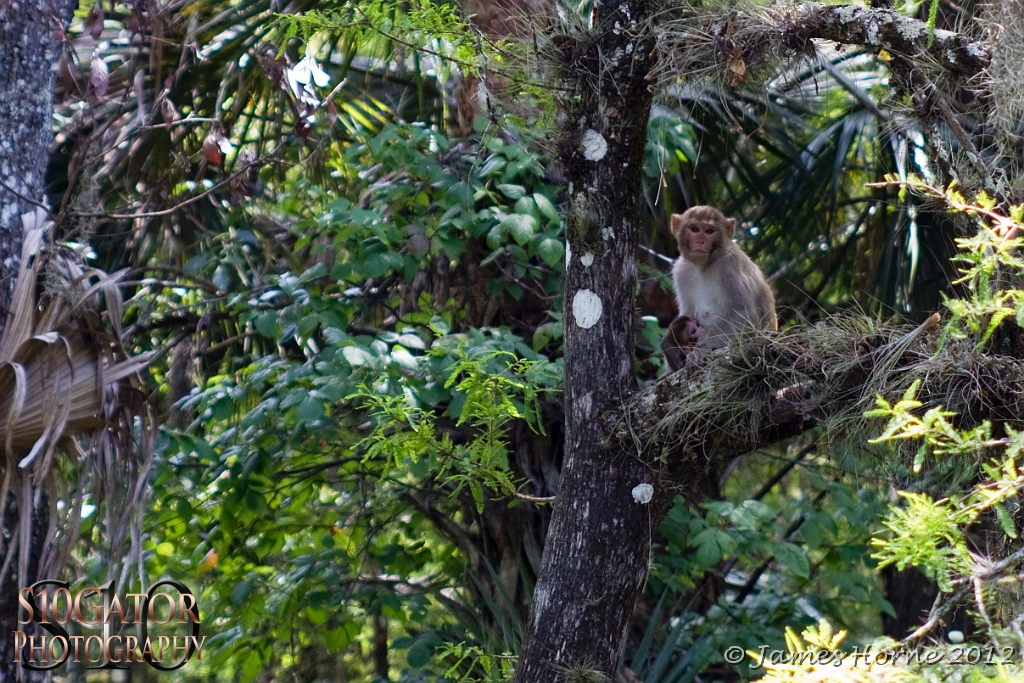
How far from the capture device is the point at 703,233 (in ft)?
14.0

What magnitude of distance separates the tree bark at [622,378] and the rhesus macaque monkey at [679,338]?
100 centimetres

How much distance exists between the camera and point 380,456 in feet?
14.6

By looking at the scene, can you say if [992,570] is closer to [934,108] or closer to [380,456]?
[934,108]

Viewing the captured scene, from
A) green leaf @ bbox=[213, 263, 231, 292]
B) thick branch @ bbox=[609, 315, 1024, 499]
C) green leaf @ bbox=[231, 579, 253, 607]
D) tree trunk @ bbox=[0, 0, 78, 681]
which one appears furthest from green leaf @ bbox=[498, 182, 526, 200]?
green leaf @ bbox=[231, 579, 253, 607]

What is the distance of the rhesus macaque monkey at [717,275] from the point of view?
4.19 metres

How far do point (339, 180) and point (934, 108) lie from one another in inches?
140

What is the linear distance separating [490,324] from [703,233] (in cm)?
113

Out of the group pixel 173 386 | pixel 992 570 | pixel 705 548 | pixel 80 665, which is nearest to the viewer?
pixel 992 570

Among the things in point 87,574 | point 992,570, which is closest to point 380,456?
point 87,574

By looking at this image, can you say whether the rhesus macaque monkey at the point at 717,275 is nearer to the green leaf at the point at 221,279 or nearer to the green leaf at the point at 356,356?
the green leaf at the point at 356,356

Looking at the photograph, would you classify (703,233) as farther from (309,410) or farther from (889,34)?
(309,410)

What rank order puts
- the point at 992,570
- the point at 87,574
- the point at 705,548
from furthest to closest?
the point at 87,574 < the point at 705,548 < the point at 992,570

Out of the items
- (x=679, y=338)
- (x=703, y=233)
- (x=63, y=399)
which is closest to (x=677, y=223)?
(x=703, y=233)

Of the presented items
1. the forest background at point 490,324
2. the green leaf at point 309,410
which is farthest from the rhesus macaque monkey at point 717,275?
the green leaf at point 309,410
